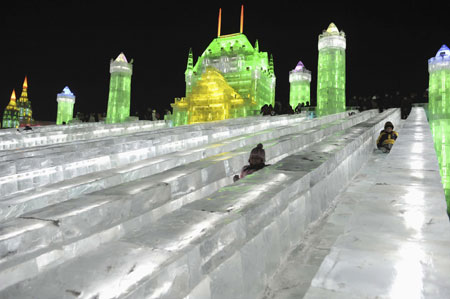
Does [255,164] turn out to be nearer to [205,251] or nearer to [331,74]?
[205,251]

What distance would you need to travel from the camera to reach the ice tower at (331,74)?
26.4 metres

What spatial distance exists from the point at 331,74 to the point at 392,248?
89.3 ft

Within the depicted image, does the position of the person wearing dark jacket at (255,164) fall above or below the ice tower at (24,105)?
below

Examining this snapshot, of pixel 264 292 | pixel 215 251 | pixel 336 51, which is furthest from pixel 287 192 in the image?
pixel 336 51

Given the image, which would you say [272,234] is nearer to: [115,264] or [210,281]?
[210,281]

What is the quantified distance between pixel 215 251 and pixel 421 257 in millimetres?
1219

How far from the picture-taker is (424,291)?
1.47 m

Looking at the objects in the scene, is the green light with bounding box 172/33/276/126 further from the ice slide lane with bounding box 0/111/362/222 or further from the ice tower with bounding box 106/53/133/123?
the ice slide lane with bounding box 0/111/362/222

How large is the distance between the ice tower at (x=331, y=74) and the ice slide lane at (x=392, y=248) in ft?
80.1

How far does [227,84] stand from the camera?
33625 millimetres

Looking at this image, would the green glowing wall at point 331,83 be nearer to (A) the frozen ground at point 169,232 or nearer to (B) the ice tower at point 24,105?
(A) the frozen ground at point 169,232

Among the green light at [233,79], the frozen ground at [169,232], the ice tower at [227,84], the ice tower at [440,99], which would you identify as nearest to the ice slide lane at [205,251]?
the frozen ground at [169,232]

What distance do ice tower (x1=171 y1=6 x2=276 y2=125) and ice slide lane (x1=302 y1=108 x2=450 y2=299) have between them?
2785cm

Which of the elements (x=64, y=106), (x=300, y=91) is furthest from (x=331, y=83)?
(x=64, y=106)
